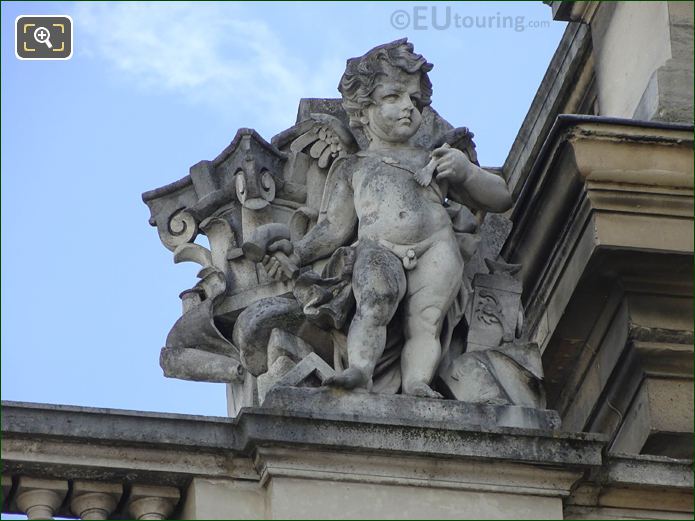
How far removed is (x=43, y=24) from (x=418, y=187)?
442 cm

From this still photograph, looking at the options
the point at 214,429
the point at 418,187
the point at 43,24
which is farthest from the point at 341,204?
the point at 43,24

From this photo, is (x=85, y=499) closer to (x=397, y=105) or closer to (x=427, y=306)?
(x=427, y=306)

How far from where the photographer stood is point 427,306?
655 inches

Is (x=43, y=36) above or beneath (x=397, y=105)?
above

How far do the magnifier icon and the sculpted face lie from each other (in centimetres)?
358

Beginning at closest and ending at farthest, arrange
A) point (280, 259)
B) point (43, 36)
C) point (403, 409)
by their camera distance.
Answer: point (403, 409), point (280, 259), point (43, 36)

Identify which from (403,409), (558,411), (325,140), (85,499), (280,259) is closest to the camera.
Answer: (85,499)

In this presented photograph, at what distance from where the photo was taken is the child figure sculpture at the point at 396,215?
16.4m

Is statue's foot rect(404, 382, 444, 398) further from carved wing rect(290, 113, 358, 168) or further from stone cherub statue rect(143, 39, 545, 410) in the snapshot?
carved wing rect(290, 113, 358, 168)

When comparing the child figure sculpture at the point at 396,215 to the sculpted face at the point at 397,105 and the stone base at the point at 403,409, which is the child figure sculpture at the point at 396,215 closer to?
the sculpted face at the point at 397,105

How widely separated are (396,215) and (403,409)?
1.44 meters

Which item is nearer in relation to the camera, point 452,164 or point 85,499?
point 85,499

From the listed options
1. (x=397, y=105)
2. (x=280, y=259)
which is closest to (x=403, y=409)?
(x=280, y=259)

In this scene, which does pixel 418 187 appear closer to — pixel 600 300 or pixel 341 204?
pixel 341 204
